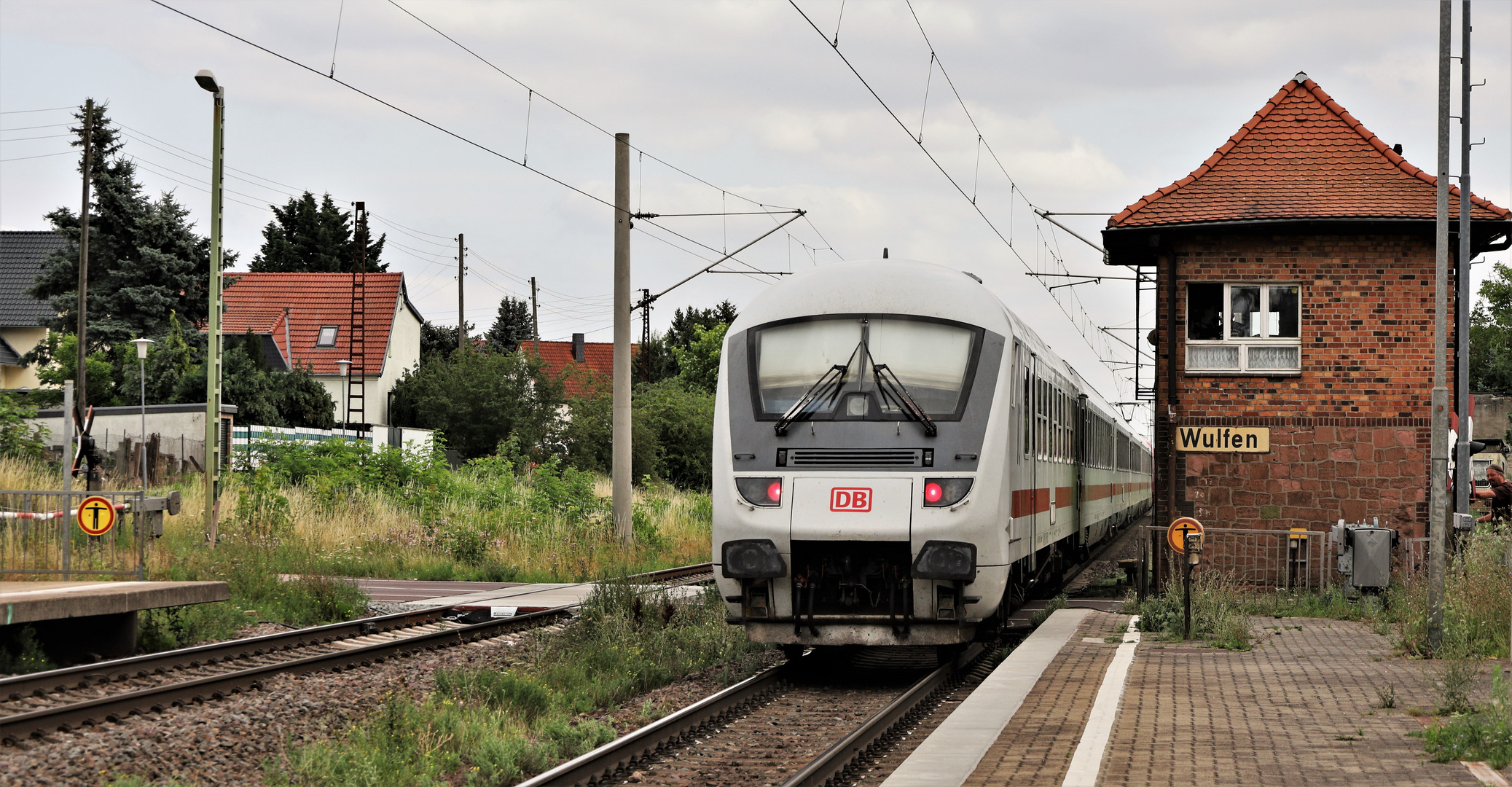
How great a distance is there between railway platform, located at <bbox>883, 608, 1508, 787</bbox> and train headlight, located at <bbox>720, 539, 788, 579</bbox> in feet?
5.96

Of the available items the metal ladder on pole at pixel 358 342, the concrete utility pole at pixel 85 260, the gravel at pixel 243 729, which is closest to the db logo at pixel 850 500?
the gravel at pixel 243 729

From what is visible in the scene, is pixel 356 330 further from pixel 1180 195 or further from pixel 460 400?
pixel 1180 195

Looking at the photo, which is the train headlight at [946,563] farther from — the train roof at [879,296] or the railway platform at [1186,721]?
the train roof at [879,296]

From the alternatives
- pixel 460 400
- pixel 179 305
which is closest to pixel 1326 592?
pixel 460 400

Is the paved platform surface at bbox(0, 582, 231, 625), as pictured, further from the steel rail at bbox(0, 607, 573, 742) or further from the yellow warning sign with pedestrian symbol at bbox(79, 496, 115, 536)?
the steel rail at bbox(0, 607, 573, 742)

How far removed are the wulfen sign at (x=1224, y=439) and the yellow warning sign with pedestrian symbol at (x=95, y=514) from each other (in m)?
13.5

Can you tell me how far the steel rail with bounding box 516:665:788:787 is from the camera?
26.0 feet

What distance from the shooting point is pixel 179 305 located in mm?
46594

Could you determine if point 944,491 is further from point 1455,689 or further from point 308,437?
point 308,437

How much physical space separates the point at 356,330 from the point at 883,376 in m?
49.7

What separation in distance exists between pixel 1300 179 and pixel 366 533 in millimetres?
14882

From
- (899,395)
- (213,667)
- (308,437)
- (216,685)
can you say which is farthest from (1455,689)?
(308,437)

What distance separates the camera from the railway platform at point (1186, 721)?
7320 mm

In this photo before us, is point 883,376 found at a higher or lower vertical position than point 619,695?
higher
